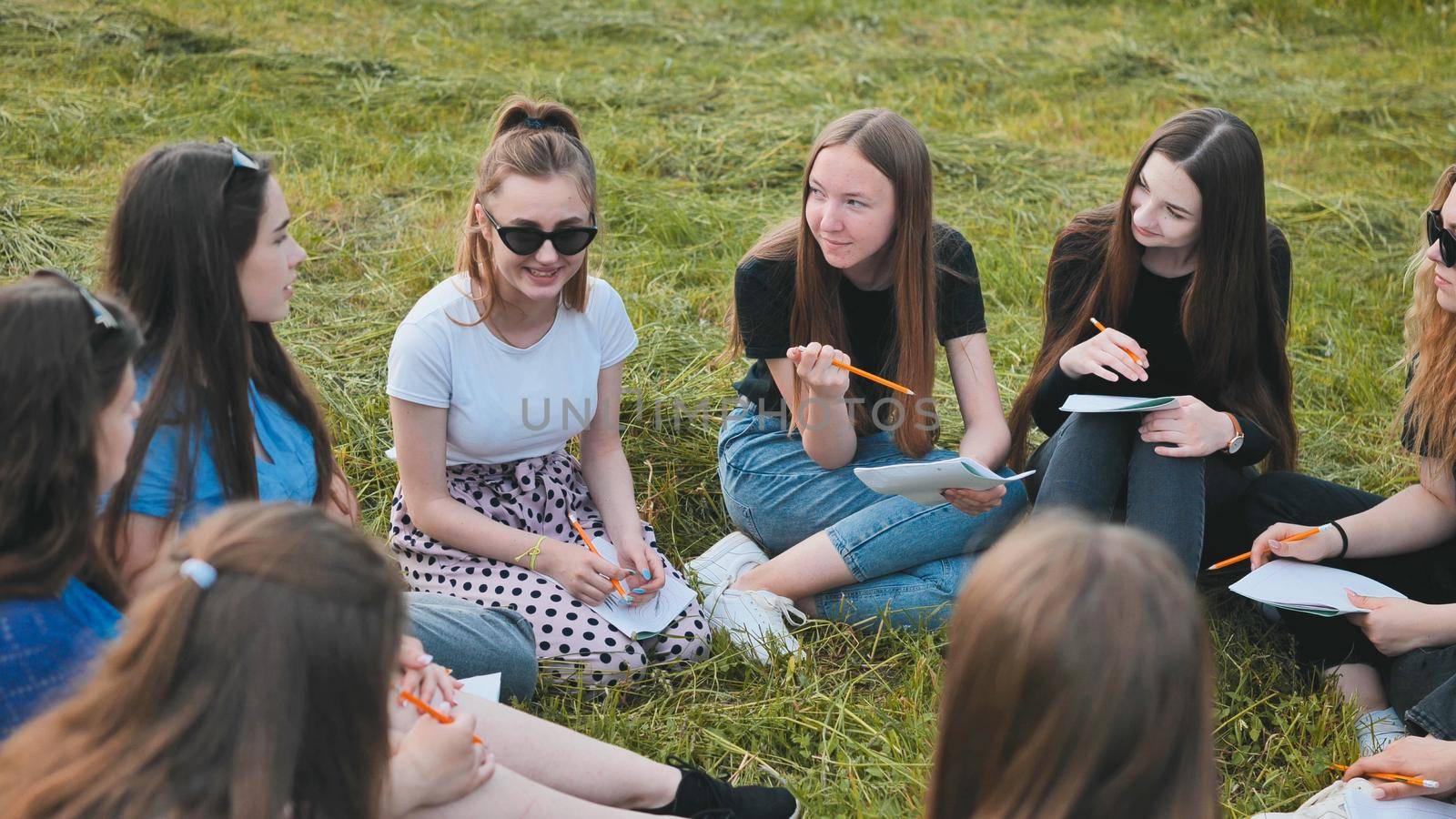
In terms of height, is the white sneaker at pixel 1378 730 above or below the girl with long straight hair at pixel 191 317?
below

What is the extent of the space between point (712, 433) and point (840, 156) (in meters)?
1.03

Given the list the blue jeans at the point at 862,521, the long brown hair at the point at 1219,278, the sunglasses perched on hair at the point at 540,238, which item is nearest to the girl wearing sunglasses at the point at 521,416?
the sunglasses perched on hair at the point at 540,238

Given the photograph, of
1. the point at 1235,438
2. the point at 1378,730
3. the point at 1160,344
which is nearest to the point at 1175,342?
the point at 1160,344

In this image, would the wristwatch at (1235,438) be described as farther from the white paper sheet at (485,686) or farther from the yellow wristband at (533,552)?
the white paper sheet at (485,686)

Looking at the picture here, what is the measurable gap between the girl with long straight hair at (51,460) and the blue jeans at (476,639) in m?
0.70

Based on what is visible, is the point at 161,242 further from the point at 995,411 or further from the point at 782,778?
the point at 995,411

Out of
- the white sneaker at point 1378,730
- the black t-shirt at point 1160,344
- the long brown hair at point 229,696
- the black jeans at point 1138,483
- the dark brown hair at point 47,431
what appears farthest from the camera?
the black t-shirt at point 1160,344

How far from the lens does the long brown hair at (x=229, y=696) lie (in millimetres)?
1347

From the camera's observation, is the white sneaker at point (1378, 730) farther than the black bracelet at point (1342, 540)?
No

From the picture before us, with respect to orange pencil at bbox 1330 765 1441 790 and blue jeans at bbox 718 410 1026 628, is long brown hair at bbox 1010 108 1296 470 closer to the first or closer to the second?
blue jeans at bbox 718 410 1026 628

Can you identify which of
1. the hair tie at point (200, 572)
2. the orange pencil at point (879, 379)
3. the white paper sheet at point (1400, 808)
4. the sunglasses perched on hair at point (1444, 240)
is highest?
the sunglasses perched on hair at point (1444, 240)

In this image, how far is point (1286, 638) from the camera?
9.80 feet

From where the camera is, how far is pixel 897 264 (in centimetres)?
299

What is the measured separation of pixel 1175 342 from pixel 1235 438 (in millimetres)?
326
